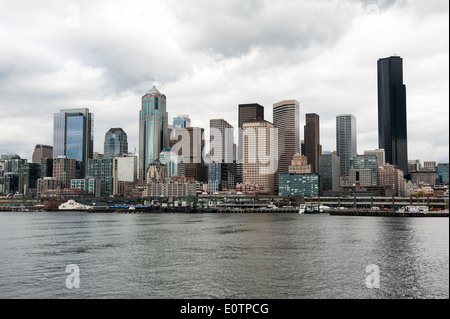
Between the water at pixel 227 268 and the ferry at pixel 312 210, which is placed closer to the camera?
the water at pixel 227 268

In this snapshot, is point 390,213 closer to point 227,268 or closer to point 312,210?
point 312,210

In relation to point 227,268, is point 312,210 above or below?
below

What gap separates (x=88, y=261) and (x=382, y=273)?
3136cm

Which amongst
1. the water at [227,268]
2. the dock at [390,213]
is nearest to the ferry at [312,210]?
the dock at [390,213]

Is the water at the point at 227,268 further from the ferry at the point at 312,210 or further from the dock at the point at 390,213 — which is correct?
the ferry at the point at 312,210

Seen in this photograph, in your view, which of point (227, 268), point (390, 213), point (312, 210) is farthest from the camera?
point (312, 210)

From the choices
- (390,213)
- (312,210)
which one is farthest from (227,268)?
(312,210)

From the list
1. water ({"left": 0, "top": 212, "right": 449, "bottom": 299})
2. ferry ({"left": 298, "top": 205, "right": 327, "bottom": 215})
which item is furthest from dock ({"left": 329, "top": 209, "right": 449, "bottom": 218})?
water ({"left": 0, "top": 212, "right": 449, "bottom": 299})

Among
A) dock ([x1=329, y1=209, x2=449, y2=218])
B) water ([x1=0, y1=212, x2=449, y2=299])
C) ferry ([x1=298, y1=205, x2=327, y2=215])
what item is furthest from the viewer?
ferry ([x1=298, y1=205, x2=327, y2=215])

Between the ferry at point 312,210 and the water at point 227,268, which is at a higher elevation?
the water at point 227,268

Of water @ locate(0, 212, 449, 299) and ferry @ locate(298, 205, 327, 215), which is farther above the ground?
water @ locate(0, 212, 449, 299)

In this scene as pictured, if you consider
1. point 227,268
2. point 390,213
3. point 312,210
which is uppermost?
point 227,268

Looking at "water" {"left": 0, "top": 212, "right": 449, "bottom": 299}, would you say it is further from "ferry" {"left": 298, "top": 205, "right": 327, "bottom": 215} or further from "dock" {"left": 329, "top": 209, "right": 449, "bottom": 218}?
"ferry" {"left": 298, "top": 205, "right": 327, "bottom": 215}
